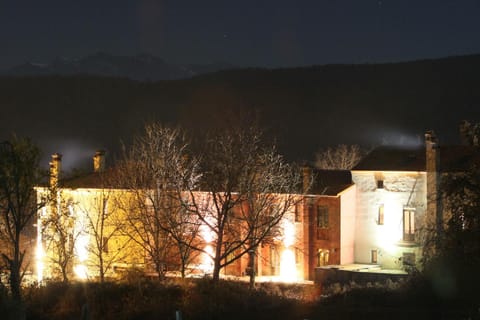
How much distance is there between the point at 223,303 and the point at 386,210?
2218 centimetres

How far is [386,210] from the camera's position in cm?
4622

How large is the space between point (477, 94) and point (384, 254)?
86622mm

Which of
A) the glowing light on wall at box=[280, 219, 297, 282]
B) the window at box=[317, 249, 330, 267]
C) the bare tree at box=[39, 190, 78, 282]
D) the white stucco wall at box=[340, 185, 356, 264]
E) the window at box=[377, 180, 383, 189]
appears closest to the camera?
the bare tree at box=[39, 190, 78, 282]

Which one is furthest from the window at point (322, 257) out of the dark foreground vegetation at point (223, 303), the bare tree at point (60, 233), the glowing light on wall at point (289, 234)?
the dark foreground vegetation at point (223, 303)

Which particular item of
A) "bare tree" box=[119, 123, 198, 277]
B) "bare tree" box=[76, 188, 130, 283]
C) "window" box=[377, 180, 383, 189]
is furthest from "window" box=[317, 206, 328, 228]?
"bare tree" box=[76, 188, 130, 283]

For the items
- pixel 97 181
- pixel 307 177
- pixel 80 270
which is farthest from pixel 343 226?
pixel 80 270

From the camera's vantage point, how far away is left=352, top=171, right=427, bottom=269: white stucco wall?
45.0m

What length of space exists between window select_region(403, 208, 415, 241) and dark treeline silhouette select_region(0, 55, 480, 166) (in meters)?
55.1

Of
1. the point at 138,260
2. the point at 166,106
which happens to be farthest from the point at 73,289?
the point at 166,106

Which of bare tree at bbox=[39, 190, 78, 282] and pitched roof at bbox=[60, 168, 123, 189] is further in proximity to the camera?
pitched roof at bbox=[60, 168, 123, 189]

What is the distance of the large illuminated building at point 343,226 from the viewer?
4528 cm

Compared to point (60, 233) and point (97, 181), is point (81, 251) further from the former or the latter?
point (60, 233)

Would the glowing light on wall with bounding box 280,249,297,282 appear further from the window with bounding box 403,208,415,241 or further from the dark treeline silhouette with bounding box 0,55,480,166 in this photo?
the dark treeline silhouette with bounding box 0,55,480,166

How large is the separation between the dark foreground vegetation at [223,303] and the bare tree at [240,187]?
17.2 ft
